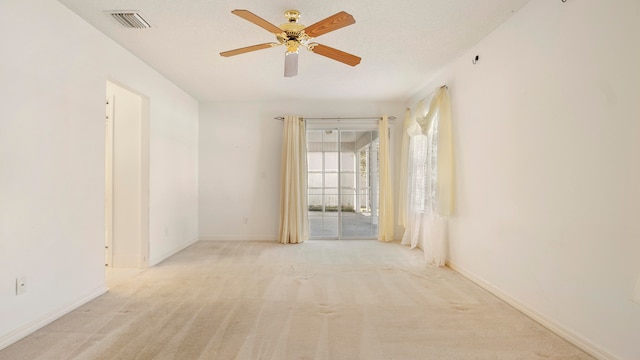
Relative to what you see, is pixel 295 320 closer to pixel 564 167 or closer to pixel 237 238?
pixel 564 167

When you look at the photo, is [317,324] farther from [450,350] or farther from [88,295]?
[88,295]

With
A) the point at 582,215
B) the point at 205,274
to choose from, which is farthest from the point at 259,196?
the point at 582,215

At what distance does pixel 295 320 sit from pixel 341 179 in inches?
138

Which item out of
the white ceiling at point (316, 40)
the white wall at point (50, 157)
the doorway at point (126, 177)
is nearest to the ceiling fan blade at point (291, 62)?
the white ceiling at point (316, 40)

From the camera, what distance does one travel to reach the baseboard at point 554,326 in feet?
6.21

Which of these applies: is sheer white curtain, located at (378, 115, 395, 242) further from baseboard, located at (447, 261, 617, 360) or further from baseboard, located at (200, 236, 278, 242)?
baseboard, located at (447, 261, 617, 360)

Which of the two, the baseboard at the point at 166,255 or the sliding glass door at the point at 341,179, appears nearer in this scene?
the baseboard at the point at 166,255

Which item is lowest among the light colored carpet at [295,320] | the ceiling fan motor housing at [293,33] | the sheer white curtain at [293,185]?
the light colored carpet at [295,320]

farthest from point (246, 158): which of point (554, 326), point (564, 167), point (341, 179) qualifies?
point (554, 326)

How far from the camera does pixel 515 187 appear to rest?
2.65 metres

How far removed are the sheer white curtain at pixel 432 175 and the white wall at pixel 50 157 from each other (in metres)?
3.65

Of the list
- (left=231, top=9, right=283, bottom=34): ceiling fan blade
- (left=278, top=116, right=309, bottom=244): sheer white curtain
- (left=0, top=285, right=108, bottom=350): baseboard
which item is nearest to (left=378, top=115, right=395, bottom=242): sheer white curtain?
(left=278, top=116, right=309, bottom=244): sheer white curtain

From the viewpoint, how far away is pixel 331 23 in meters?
2.21

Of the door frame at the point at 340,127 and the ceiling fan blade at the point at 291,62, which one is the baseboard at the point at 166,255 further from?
the ceiling fan blade at the point at 291,62
